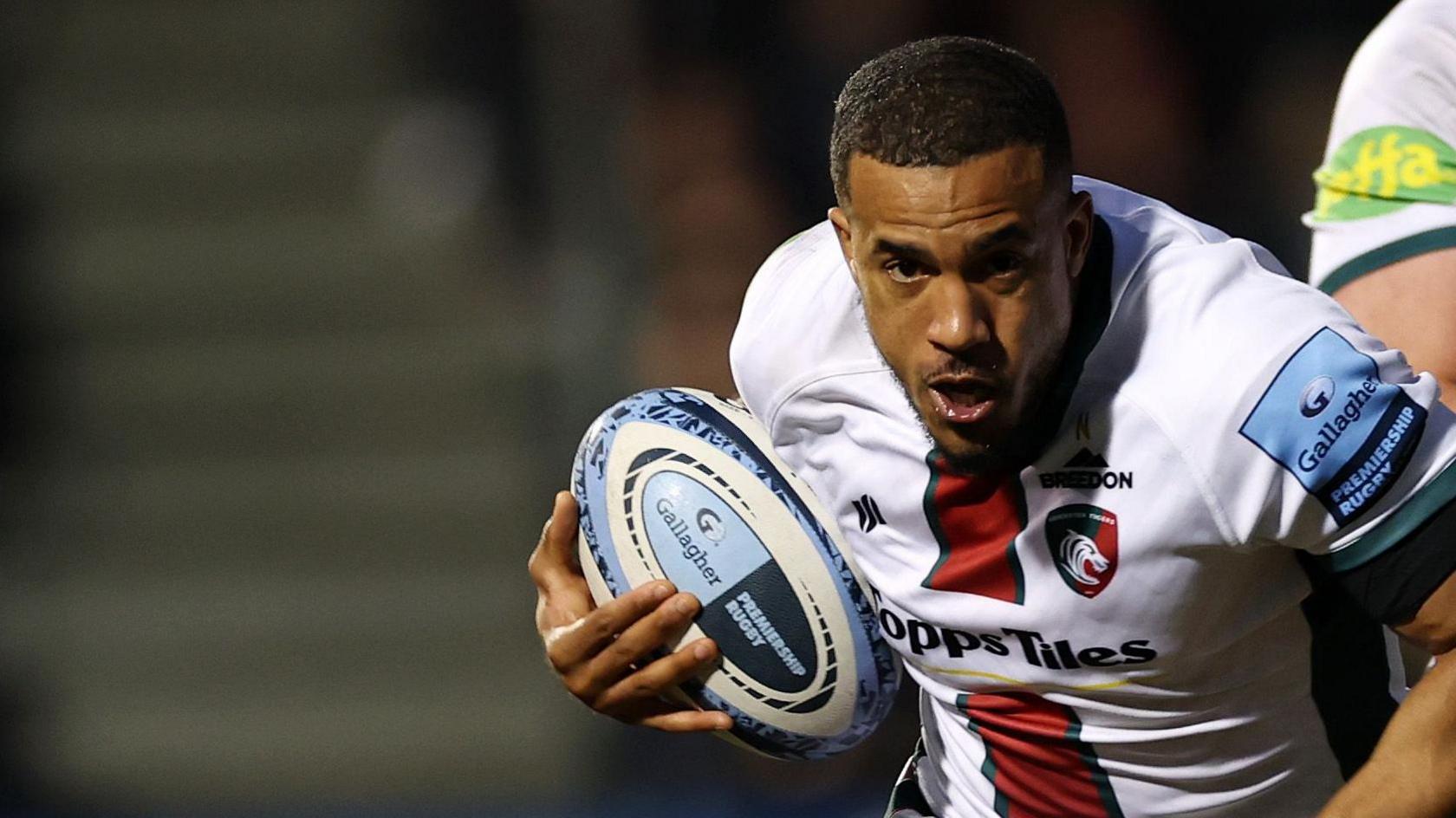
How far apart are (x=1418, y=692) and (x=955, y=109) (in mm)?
699

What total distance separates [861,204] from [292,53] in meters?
4.25

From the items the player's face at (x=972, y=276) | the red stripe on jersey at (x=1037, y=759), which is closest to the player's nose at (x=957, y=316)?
the player's face at (x=972, y=276)

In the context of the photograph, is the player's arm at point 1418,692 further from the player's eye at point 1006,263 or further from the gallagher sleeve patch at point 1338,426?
the player's eye at point 1006,263

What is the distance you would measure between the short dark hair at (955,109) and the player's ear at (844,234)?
11cm

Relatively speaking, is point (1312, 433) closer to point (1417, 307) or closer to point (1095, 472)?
point (1095, 472)

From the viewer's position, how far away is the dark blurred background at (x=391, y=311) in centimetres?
447

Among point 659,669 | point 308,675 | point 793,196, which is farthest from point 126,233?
point 659,669

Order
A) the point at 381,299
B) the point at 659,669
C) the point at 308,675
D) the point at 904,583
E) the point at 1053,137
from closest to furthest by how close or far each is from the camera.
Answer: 1. the point at 1053,137
2. the point at 904,583
3. the point at 659,669
4. the point at 308,675
5. the point at 381,299

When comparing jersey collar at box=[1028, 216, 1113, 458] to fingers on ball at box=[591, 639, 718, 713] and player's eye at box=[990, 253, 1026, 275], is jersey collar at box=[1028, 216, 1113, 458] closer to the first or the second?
player's eye at box=[990, 253, 1026, 275]

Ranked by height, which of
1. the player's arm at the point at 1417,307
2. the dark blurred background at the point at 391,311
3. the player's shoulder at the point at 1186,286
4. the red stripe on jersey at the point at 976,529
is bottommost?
the dark blurred background at the point at 391,311

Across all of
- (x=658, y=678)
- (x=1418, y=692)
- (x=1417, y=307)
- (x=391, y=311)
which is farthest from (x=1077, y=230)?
(x=391, y=311)

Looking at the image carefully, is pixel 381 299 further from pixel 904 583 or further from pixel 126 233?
pixel 904 583

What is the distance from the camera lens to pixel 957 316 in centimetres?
175

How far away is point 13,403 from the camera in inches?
207
